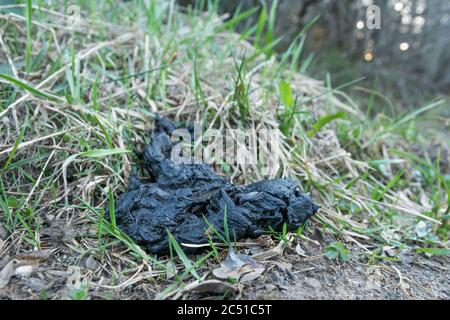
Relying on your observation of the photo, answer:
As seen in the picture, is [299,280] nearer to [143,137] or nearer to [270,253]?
[270,253]

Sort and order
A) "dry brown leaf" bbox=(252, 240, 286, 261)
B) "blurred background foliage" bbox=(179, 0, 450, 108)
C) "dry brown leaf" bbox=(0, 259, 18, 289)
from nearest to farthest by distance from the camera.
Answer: "dry brown leaf" bbox=(0, 259, 18, 289) → "dry brown leaf" bbox=(252, 240, 286, 261) → "blurred background foliage" bbox=(179, 0, 450, 108)

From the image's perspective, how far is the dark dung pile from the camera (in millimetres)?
1631

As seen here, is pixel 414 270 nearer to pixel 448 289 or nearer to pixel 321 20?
pixel 448 289

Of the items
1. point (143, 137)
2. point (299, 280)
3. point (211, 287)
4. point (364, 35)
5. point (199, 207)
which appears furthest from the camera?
point (364, 35)

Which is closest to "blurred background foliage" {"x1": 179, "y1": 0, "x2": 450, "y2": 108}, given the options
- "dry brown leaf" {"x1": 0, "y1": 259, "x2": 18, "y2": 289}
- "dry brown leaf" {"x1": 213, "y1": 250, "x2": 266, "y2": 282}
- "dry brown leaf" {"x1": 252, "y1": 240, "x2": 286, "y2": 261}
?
"dry brown leaf" {"x1": 252, "y1": 240, "x2": 286, "y2": 261}

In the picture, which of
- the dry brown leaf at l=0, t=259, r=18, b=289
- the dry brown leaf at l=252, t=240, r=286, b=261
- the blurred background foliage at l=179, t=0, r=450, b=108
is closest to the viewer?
the dry brown leaf at l=0, t=259, r=18, b=289

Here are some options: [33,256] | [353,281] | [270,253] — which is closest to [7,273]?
[33,256]

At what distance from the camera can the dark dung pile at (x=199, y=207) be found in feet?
5.35

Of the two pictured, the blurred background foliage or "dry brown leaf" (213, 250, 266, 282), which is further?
the blurred background foliage

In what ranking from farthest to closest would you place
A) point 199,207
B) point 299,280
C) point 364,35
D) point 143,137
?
point 364,35, point 143,137, point 199,207, point 299,280

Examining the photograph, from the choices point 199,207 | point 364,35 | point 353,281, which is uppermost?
point 364,35

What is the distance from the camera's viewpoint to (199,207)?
1736mm

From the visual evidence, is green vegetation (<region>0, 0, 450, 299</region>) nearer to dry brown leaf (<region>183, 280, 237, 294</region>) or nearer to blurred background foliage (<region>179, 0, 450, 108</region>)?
dry brown leaf (<region>183, 280, 237, 294</region>)

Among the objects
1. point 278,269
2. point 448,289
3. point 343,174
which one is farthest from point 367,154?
point 278,269
